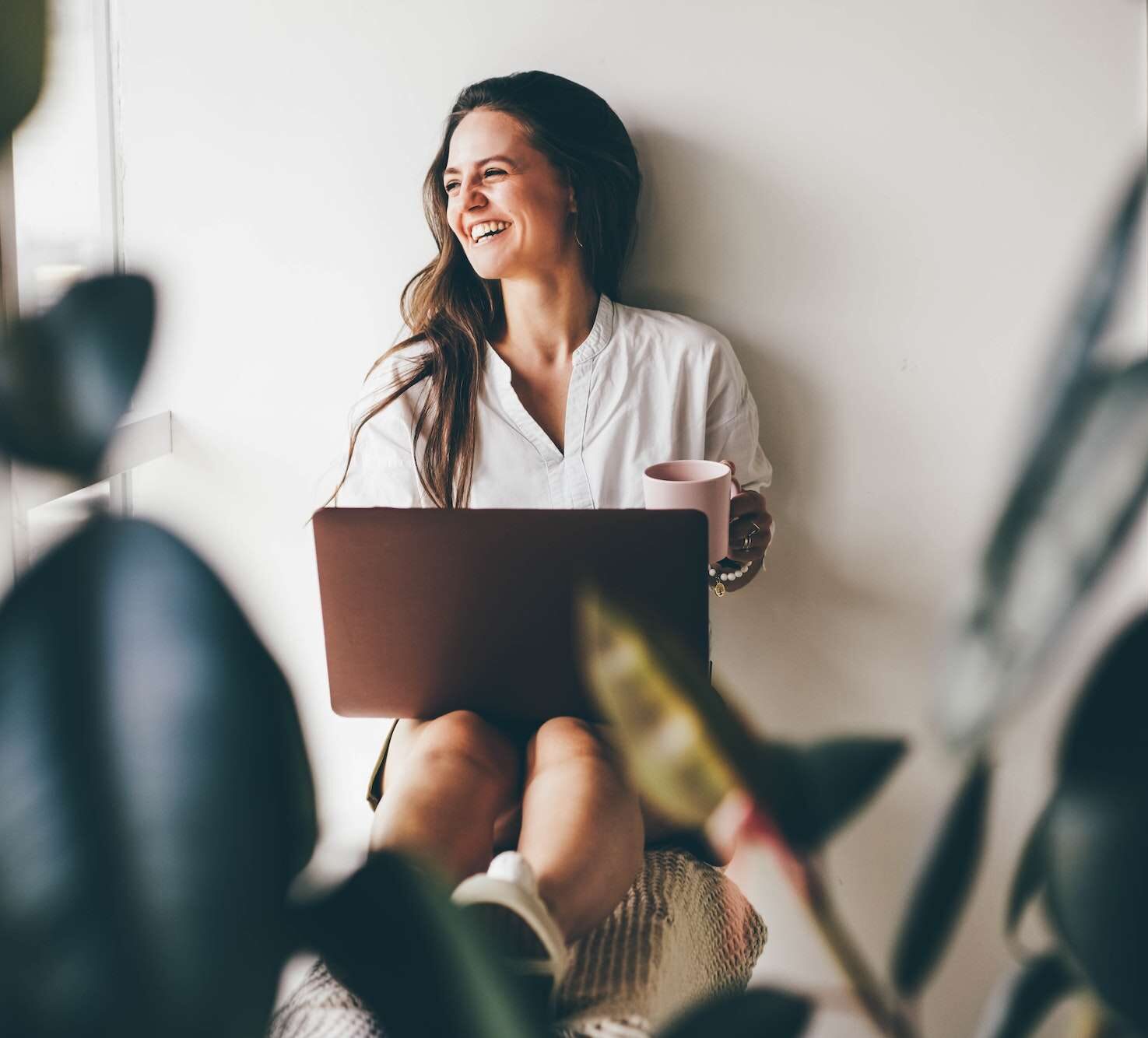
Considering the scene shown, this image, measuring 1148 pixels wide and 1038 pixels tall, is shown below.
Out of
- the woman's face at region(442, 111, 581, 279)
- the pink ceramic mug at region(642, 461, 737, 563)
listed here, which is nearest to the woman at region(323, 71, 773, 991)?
A: the woman's face at region(442, 111, 581, 279)

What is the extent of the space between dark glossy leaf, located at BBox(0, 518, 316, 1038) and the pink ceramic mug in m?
1.02

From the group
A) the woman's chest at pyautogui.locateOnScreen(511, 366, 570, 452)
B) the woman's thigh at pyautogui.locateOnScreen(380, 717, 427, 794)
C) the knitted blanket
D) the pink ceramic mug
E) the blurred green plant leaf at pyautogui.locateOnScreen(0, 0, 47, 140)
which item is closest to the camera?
the blurred green plant leaf at pyautogui.locateOnScreen(0, 0, 47, 140)

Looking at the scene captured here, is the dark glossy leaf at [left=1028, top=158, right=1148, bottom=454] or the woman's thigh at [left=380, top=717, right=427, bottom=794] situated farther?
the woman's thigh at [left=380, top=717, right=427, bottom=794]

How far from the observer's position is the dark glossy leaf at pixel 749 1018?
0.15 metres

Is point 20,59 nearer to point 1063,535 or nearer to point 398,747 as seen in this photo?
point 1063,535

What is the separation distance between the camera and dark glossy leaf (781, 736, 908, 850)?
0.16 metres

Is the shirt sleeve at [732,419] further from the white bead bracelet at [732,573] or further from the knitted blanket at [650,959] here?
the knitted blanket at [650,959]

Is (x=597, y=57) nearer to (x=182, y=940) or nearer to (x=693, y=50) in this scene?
(x=693, y=50)

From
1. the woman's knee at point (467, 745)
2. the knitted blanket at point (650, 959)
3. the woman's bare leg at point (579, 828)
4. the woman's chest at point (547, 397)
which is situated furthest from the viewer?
the woman's chest at point (547, 397)

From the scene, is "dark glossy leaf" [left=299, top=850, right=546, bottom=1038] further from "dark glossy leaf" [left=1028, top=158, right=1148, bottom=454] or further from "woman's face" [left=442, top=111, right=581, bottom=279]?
"woman's face" [left=442, top=111, right=581, bottom=279]

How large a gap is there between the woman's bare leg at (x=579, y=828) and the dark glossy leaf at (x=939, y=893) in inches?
35.4

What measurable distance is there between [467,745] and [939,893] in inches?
46.8

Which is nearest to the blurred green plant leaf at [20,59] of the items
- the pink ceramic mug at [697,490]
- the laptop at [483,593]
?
the laptop at [483,593]

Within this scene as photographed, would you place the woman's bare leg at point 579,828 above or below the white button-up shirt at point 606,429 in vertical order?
below
